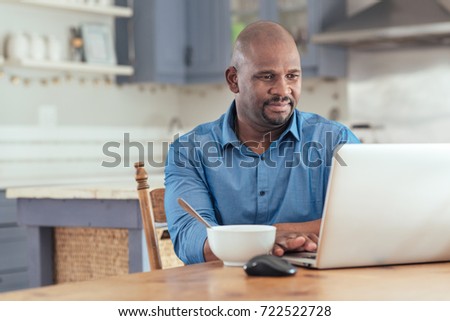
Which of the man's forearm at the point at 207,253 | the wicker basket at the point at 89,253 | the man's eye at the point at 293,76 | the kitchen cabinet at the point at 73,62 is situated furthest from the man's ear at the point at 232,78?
the kitchen cabinet at the point at 73,62

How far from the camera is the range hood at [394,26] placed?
4.50m

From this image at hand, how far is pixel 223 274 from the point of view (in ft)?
4.59

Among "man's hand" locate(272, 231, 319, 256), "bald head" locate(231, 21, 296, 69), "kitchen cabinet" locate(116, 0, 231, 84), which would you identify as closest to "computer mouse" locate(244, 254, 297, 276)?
"man's hand" locate(272, 231, 319, 256)

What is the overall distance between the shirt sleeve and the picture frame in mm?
3354

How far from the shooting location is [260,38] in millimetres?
1954

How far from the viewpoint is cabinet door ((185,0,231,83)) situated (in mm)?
5547

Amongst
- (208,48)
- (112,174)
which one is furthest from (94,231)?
(208,48)

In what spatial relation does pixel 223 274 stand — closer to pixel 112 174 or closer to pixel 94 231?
pixel 94 231

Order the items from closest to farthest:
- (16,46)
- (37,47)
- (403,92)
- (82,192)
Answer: (82,192) → (16,46) → (37,47) → (403,92)

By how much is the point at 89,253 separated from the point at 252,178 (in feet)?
4.38

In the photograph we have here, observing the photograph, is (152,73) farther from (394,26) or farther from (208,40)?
(394,26)

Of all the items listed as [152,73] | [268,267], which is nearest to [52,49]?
[152,73]

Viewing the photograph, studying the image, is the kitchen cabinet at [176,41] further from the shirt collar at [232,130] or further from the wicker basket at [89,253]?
the shirt collar at [232,130]
